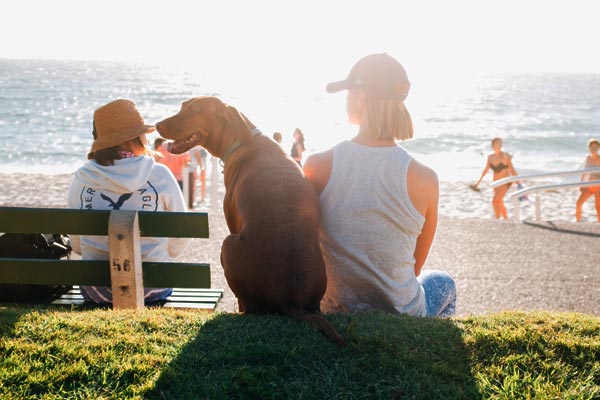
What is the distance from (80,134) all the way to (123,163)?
129 feet

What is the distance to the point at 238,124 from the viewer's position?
13.7 feet

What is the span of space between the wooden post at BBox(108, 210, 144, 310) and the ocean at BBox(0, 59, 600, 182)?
1117cm

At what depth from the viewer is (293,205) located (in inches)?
128

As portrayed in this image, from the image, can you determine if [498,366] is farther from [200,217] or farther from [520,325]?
[200,217]

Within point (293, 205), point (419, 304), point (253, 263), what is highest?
point (293, 205)

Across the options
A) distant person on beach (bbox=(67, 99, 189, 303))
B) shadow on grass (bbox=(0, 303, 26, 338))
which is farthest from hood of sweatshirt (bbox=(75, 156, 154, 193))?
shadow on grass (bbox=(0, 303, 26, 338))

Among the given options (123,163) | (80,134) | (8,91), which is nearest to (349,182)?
(123,163)

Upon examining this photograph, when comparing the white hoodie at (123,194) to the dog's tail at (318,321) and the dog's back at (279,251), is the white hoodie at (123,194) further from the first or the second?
the dog's tail at (318,321)

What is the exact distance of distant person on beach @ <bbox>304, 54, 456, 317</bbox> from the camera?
11.1ft

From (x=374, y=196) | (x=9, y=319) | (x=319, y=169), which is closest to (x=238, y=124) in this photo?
(x=319, y=169)

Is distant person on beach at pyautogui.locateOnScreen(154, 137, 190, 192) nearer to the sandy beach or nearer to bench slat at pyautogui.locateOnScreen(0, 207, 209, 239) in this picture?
the sandy beach

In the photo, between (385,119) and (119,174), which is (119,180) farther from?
(385,119)

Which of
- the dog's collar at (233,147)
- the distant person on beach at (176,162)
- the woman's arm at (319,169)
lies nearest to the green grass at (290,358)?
the woman's arm at (319,169)

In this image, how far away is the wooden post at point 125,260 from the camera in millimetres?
3672
